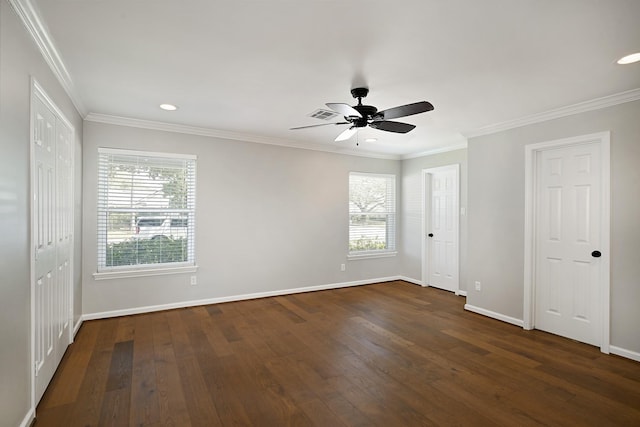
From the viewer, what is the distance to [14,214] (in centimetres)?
182

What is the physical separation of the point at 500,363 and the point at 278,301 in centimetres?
299

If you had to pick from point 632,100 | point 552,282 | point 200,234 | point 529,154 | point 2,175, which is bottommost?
point 552,282

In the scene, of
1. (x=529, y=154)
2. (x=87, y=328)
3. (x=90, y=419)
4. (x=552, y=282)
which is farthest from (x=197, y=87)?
(x=552, y=282)

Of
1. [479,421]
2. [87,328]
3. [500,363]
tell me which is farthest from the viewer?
[87,328]

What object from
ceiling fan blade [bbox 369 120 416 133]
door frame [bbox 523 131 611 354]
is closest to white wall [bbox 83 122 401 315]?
ceiling fan blade [bbox 369 120 416 133]

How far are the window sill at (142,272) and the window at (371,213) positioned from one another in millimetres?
2863

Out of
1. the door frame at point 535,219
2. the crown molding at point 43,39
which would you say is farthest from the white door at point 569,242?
the crown molding at point 43,39

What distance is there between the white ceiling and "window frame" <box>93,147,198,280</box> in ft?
2.06

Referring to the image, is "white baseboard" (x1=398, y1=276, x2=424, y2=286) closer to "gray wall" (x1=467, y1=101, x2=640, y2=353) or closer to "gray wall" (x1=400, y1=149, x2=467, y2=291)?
"gray wall" (x1=400, y1=149, x2=467, y2=291)

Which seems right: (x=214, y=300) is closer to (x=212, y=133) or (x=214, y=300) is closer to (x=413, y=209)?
(x=212, y=133)

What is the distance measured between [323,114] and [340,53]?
1.37 m

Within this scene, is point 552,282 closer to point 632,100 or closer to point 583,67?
point 632,100

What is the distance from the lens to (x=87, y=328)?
3.71 m

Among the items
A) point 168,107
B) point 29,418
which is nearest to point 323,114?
point 168,107
